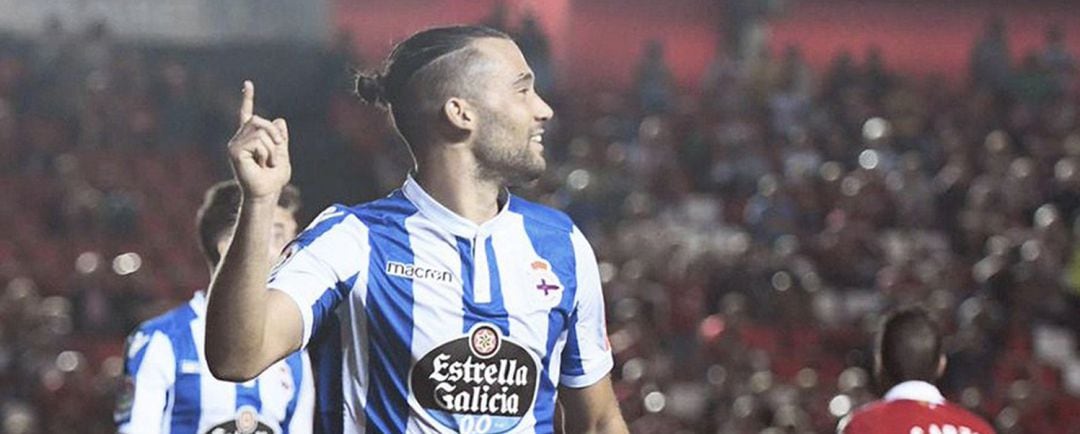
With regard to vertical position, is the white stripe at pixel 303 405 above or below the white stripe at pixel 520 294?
below

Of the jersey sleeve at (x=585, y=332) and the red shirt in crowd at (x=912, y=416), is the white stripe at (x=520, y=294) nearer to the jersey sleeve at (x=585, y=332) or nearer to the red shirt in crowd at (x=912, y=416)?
the jersey sleeve at (x=585, y=332)

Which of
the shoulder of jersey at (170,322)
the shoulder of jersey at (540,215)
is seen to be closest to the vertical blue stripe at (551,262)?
the shoulder of jersey at (540,215)

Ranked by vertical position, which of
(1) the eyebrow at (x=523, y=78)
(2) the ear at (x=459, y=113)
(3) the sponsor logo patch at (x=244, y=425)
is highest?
(1) the eyebrow at (x=523, y=78)

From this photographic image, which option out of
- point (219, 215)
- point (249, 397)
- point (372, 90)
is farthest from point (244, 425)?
point (372, 90)

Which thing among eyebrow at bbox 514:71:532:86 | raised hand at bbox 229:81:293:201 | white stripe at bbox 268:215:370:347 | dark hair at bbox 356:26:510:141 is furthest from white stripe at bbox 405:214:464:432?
raised hand at bbox 229:81:293:201

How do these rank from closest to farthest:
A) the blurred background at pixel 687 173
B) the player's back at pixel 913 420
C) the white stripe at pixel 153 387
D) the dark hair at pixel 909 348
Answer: the player's back at pixel 913 420 → the dark hair at pixel 909 348 → the white stripe at pixel 153 387 → the blurred background at pixel 687 173

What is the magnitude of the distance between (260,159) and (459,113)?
550 millimetres

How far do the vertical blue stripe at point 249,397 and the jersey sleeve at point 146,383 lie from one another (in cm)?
19

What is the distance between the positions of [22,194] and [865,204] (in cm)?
672

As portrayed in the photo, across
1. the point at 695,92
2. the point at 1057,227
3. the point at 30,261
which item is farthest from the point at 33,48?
the point at 1057,227

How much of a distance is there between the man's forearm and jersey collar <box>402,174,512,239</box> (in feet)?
1.69

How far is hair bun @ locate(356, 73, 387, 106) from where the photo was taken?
12.2ft

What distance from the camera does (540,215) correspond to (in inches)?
150

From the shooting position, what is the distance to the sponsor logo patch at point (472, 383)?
3.51m
